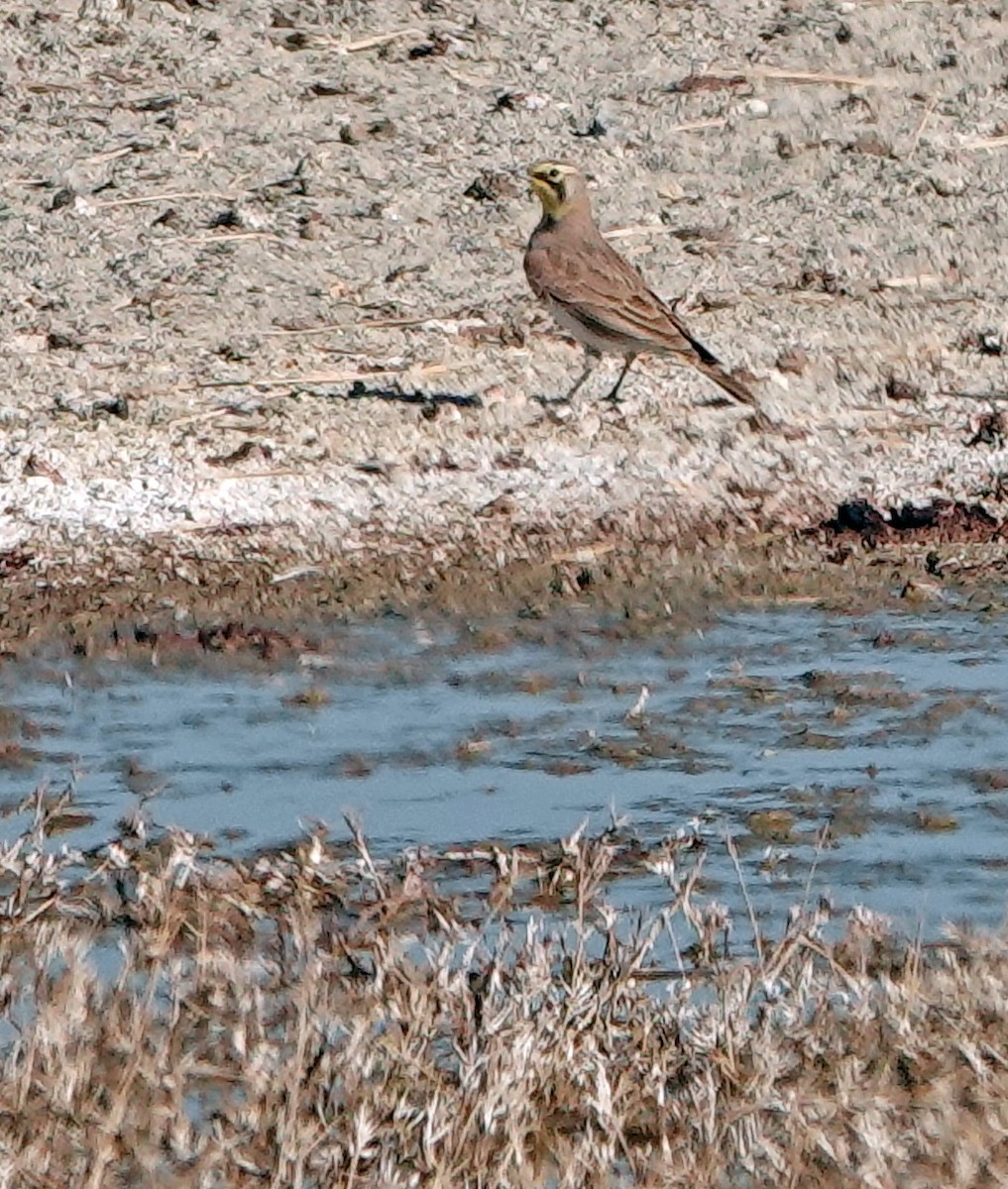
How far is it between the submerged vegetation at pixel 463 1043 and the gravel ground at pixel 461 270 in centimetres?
323

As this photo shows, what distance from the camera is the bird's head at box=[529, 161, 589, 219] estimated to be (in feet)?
38.3

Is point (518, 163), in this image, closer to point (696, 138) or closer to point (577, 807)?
point (696, 138)

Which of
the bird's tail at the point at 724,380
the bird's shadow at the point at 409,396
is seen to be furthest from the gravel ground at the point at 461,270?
the bird's tail at the point at 724,380

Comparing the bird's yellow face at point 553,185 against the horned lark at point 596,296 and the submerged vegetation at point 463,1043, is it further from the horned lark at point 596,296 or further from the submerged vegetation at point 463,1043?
the submerged vegetation at point 463,1043

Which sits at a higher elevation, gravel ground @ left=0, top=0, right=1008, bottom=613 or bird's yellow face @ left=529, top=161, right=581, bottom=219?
bird's yellow face @ left=529, top=161, right=581, bottom=219

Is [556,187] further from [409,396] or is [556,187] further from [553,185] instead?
[409,396]

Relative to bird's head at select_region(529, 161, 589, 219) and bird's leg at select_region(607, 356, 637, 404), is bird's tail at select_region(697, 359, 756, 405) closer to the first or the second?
bird's leg at select_region(607, 356, 637, 404)

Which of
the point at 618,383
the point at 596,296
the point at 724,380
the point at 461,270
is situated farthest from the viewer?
the point at 461,270

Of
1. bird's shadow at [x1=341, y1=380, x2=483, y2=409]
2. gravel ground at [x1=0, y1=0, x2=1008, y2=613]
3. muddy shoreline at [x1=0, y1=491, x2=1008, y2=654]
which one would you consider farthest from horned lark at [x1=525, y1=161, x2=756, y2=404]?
muddy shoreline at [x1=0, y1=491, x2=1008, y2=654]

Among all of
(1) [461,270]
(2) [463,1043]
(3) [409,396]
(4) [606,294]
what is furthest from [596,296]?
(2) [463,1043]

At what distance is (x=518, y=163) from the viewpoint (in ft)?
42.3

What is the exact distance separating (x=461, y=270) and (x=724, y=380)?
1624 millimetres

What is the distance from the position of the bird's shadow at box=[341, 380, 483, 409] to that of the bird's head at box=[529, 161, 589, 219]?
1.09 meters

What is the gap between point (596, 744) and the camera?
8.38 m
